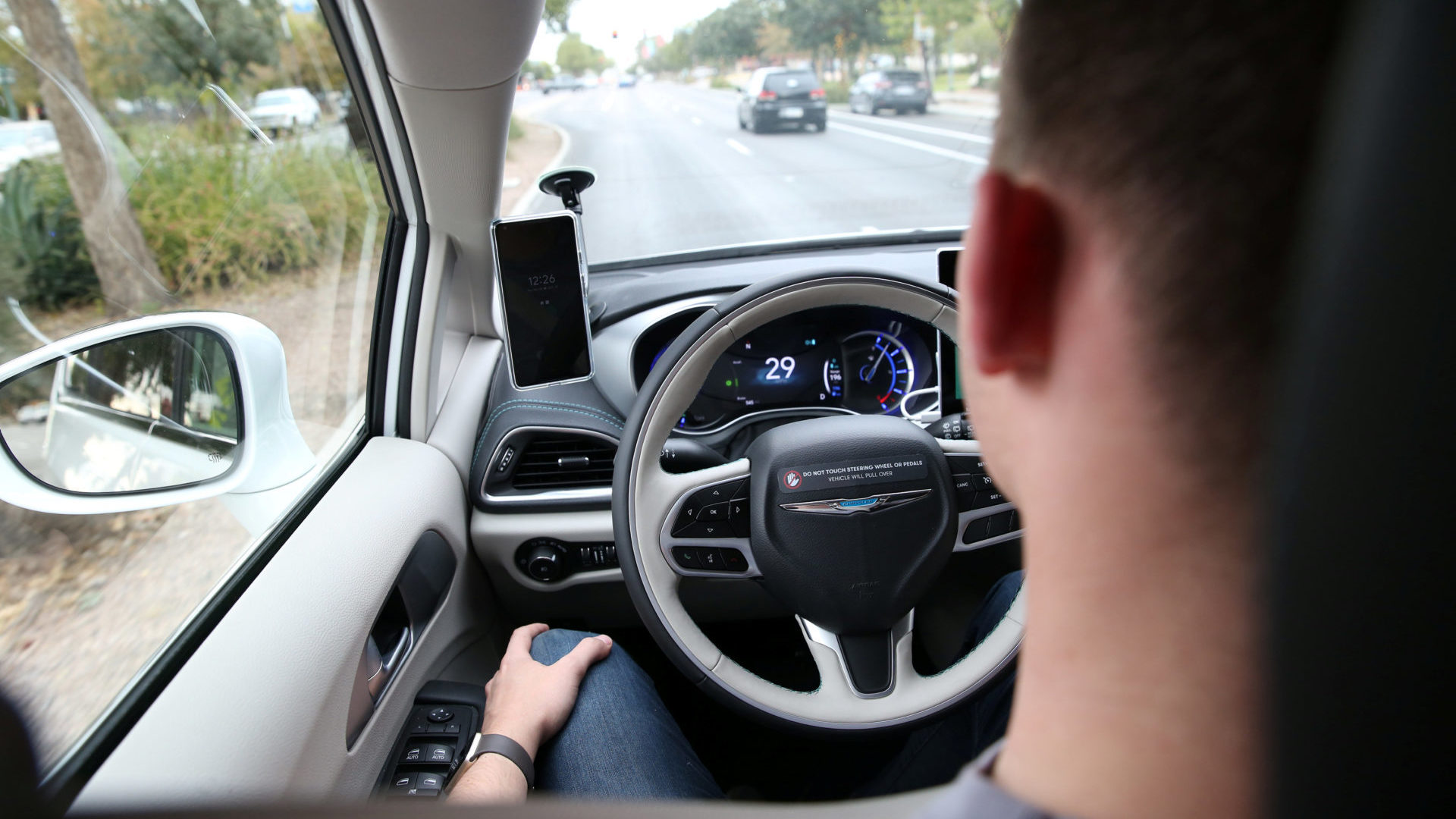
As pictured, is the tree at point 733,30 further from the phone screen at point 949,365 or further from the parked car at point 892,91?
the phone screen at point 949,365

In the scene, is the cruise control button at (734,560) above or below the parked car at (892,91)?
below

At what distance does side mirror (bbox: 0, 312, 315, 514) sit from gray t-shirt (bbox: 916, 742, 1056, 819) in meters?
1.42

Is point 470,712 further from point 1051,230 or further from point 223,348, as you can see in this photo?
point 1051,230

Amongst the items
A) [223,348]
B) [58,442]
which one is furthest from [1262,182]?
[223,348]

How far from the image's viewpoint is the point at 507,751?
1.64m

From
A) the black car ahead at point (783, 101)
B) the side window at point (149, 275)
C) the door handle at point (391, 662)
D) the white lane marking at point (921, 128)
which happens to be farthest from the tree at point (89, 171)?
the black car ahead at point (783, 101)

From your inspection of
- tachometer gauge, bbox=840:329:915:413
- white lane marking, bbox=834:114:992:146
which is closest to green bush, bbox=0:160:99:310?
tachometer gauge, bbox=840:329:915:413

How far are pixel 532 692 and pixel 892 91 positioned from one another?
4040 mm

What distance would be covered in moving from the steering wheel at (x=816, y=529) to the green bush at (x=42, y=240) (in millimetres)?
1027

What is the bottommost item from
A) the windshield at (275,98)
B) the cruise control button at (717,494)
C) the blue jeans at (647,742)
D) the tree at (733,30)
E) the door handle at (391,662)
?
the blue jeans at (647,742)

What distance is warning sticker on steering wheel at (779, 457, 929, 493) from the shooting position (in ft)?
6.02

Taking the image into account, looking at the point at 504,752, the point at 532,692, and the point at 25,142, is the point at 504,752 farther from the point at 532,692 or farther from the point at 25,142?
the point at 25,142

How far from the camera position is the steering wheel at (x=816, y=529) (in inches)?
69.4

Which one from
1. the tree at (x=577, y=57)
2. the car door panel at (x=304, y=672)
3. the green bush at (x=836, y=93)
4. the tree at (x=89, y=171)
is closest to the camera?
the car door panel at (x=304, y=672)
